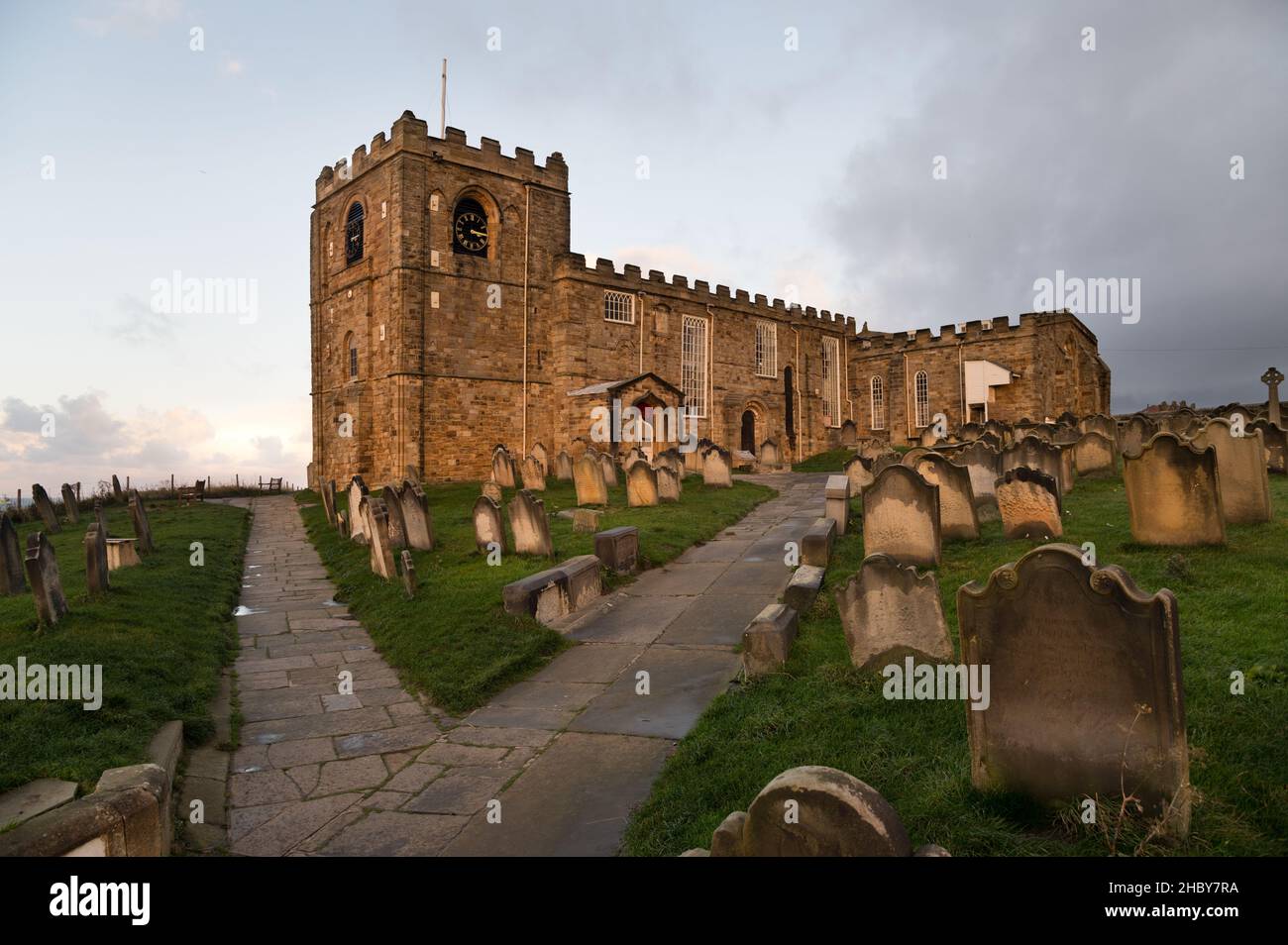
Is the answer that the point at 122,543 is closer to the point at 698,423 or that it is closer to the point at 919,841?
the point at 919,841

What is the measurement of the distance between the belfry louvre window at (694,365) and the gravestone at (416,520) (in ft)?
69.9

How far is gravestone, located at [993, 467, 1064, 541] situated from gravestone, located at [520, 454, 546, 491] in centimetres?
1368

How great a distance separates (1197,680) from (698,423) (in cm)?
2912

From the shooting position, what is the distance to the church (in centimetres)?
2561

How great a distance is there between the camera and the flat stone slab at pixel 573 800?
3.75 meters

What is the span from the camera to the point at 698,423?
3312 cm

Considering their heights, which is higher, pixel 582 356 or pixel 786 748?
pixel 582 356

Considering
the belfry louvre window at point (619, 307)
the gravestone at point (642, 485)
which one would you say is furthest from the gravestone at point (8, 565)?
the belfry louvre window at point (619, 307)

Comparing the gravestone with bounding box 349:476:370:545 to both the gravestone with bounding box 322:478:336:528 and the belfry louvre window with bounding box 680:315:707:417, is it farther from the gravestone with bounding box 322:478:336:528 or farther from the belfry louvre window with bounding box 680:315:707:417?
the belfry louvre window with bounding box 680:315:707:417

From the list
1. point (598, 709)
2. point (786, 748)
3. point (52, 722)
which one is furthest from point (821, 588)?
point (52, 722)

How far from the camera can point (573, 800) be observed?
4.20 meters

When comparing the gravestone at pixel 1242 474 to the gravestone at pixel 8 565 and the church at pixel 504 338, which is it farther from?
the church at pixel 504 338

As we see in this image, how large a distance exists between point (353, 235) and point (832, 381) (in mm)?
24879
